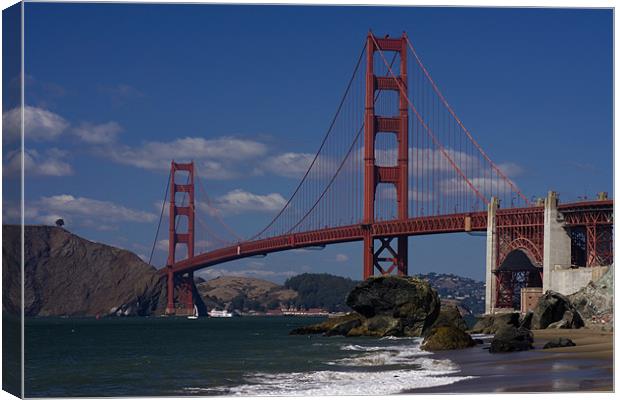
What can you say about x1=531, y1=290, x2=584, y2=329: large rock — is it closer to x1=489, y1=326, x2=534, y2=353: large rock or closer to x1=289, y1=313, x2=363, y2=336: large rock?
x1=289, y1=313, x2=363, y2=336: large rock

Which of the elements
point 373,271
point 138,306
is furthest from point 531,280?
point 138,306

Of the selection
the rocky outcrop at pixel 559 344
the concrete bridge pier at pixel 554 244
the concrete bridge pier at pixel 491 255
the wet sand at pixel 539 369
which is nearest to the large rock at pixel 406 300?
the wet sand at pixel 539 369

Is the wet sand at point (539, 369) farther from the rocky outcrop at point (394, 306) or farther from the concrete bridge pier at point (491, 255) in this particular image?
the concrete bridge pier at point (491, 255)

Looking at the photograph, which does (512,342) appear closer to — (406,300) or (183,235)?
(406,300)

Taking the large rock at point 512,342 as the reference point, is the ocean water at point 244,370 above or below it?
below

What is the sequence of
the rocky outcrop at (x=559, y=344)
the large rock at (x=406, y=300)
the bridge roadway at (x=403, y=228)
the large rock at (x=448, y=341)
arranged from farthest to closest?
1. the bridge roadway at (x=403, y=228)
2. the large rock at (x=406, y=300)
3. the large rock at (x=448, y=341)
4. the rocky outcrop at (x=559, y=344)

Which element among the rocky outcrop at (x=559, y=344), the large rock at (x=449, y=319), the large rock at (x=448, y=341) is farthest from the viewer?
the large rock at (x=449, y=319)

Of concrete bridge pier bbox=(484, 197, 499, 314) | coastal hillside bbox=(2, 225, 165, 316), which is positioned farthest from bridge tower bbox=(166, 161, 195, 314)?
concrete bridge pier bbox=(484, 197, 499, 314)
